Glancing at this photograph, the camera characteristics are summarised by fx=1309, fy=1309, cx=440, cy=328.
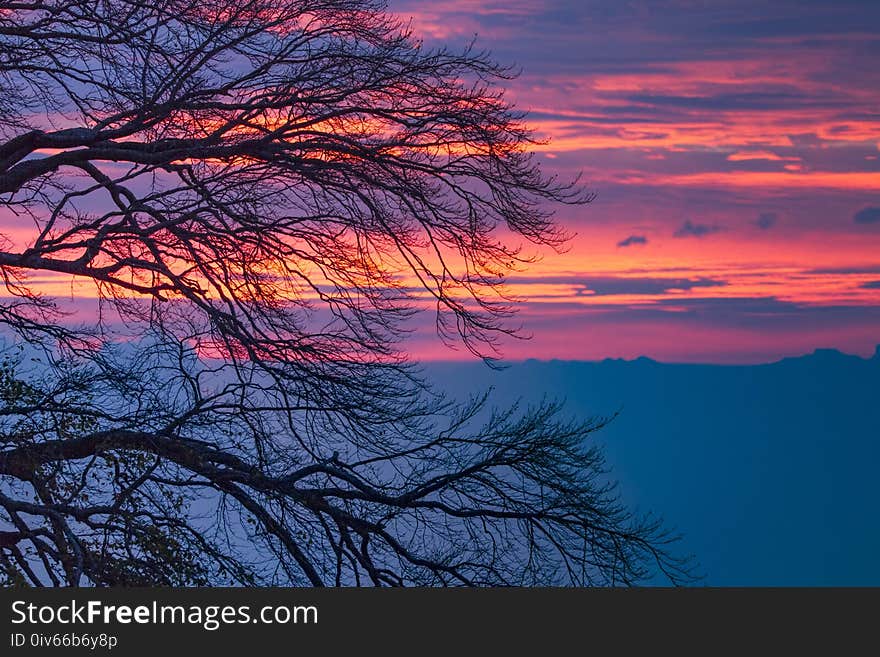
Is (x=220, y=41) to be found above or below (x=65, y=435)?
above

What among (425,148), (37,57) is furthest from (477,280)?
(37,57)

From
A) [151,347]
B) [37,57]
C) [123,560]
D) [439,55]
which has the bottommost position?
[123,560]

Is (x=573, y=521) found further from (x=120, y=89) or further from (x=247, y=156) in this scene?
(x=120, y=89)

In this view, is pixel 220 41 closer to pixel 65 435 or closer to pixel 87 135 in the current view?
pixel 87 135

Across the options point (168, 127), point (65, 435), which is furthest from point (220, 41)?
point (65, 435)

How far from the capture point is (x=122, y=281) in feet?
51.0

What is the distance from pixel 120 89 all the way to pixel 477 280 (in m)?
5.03

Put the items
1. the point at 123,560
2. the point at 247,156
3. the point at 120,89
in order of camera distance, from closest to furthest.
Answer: the point at 123,560 → the point at 247,156 → the point at 120,89

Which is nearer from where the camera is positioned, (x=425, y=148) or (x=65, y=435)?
(x=65, y=435)

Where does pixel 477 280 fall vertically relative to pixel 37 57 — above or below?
below

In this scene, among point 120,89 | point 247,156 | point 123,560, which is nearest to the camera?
point 123,560

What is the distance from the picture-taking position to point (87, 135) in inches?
599

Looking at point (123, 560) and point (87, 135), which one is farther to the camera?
point (87, 135)

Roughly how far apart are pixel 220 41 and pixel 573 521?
698 centimetres
